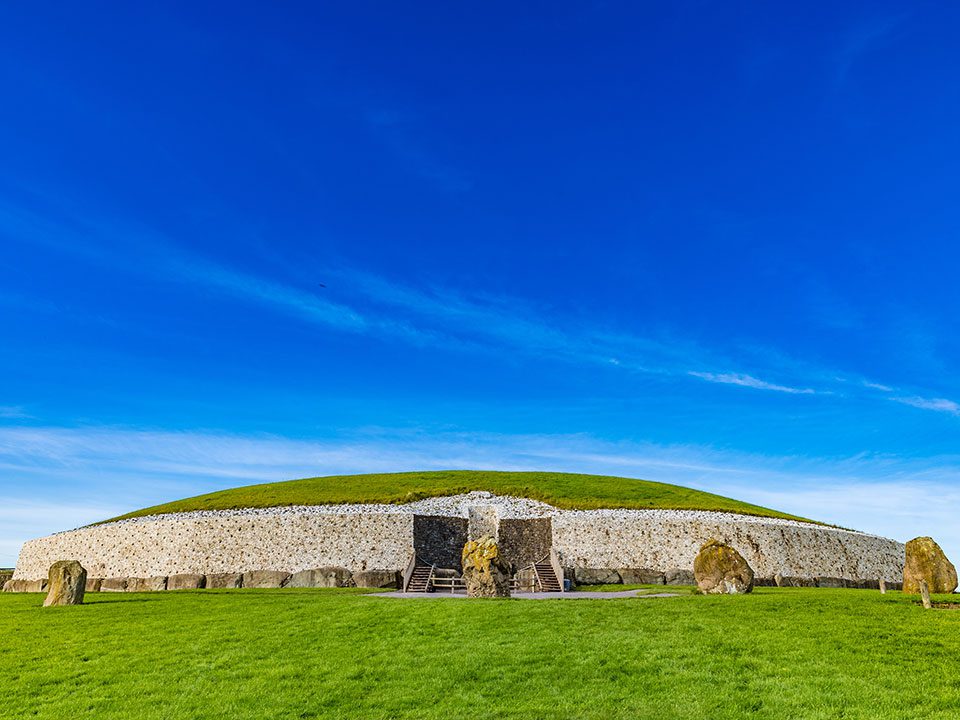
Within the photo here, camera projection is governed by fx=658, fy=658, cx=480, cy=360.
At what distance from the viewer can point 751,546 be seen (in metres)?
38.6

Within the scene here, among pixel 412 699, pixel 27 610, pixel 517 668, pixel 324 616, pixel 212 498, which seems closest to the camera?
pixel 412 699

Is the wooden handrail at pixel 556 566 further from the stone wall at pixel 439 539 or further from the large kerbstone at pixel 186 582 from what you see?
the large kerbstone at pixel 186 582

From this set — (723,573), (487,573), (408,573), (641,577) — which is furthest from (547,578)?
(723,573)

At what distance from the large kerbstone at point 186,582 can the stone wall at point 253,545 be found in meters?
2.27

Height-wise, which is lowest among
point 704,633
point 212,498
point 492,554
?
point 704,633

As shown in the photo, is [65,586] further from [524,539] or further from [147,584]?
[524,539]

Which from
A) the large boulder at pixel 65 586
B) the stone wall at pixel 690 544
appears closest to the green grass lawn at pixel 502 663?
the large boulder at pixel 65 586

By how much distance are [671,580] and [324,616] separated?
21.4 meters

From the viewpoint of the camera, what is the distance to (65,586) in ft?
84.0

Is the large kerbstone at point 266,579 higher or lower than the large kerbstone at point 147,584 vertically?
higher

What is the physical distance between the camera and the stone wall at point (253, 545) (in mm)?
37344

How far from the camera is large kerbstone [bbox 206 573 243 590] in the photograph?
34031mm

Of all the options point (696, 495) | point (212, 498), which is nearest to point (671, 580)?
point (696, 495)

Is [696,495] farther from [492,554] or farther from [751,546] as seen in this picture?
[492,554]
